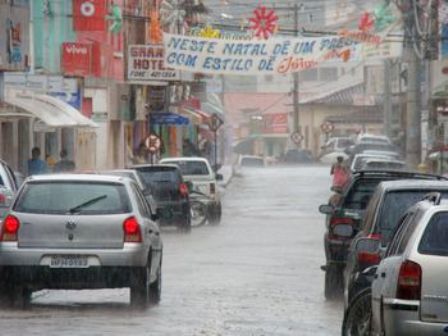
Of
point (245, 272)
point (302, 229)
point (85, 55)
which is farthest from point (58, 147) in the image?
point (245, 272)

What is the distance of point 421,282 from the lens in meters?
12.1

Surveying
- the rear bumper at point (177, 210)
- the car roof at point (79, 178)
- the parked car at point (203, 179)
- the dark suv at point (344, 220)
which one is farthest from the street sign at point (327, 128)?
the car roof at point (79, 178)

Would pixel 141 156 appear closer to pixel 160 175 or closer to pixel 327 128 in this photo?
pixel 160 175

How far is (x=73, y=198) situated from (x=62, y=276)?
893mm

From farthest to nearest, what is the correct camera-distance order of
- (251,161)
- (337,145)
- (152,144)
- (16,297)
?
(251,161), (337,145), (152,144), (16,297)

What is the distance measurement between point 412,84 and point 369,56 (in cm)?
393

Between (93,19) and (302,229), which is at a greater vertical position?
(93,19)

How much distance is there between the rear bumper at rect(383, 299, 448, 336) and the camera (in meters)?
12.0

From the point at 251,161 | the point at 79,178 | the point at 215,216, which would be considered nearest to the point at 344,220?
the point at 79,178

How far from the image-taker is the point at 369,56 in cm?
5100

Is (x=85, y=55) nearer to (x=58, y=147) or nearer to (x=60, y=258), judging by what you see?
(x=58, y=147)

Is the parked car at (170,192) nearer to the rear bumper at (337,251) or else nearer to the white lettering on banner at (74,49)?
the white lettering on banner at (74,49)

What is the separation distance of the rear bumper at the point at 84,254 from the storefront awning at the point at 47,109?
79.2ft

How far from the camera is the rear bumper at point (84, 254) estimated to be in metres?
19.1
